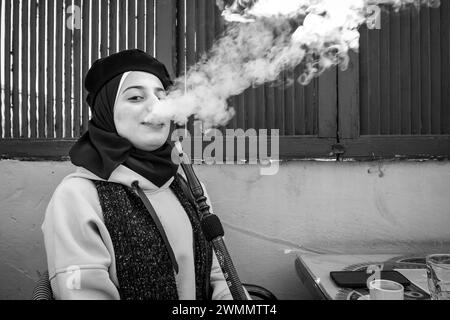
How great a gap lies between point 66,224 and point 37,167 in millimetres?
860

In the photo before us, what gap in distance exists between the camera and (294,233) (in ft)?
6.24

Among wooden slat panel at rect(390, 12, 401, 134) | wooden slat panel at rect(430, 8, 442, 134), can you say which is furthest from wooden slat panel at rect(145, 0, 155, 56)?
wooden slat panel at rect(430, 8, 442, 134)

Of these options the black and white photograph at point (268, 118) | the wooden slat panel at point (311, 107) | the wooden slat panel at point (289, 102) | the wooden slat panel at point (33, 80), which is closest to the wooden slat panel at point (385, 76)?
the black and white photograph at point (268, 118)

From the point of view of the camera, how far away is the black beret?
1.33m

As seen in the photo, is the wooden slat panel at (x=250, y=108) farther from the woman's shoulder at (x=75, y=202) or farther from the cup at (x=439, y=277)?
the cup at (x=439, y=277)

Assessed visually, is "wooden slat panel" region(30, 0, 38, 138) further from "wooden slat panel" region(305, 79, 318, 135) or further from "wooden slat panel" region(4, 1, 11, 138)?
"wooden slat panel" region(305, 79, 318, 135)

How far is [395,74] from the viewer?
6.34ft

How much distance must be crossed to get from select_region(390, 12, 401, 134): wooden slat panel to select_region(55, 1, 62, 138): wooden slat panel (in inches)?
67.9

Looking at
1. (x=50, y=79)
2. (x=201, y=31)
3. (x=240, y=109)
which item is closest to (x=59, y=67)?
(x=50, y=79)

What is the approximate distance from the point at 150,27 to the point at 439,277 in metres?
1.67

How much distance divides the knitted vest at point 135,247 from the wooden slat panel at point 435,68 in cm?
159

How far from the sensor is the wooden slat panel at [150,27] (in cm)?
189

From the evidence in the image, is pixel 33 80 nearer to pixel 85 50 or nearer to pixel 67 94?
pixel 67 94

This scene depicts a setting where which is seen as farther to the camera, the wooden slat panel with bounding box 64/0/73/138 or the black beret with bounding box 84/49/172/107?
the wooden slat panel with bounding box 64/0/73/138
